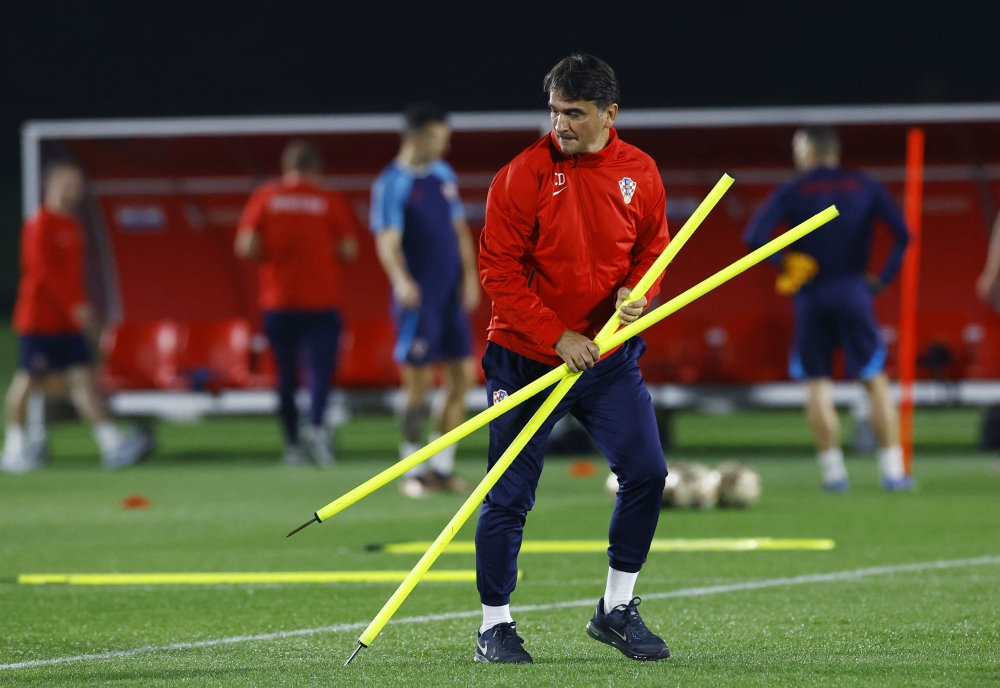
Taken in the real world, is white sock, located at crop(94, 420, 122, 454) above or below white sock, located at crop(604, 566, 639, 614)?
below

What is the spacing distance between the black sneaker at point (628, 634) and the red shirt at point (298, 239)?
767 centimetres

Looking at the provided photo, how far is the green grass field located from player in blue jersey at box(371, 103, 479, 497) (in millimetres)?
595

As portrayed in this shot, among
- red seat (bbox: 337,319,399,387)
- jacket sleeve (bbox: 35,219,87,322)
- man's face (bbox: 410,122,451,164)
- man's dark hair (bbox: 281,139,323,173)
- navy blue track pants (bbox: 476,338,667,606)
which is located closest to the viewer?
navy blue track pants (bbox: 476,338,667,606)

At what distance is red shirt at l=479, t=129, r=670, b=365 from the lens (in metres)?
4.77

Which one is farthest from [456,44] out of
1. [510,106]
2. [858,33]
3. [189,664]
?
[189,664]

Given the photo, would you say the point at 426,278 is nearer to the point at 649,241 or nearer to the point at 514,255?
the point at 649,241

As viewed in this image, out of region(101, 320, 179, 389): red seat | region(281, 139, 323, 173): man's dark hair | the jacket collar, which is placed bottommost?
region(101, 320, 179, 389): red seat

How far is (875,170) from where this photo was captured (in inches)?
611

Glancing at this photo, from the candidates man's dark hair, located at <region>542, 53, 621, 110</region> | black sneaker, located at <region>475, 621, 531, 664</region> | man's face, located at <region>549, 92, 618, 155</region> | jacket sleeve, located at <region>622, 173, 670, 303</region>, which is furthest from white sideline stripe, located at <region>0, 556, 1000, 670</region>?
man's dark hair, located at <region>542, 53, 621, 110</region>

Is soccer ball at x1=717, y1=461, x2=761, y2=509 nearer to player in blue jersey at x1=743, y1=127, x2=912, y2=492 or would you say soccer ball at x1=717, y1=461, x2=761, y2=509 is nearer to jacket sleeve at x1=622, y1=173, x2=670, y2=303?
player in blue jersey at x1=743, y1=127, x2=912, y2=492

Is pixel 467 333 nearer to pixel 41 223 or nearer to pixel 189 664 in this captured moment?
pixel 41 223

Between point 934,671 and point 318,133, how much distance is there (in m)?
10.1

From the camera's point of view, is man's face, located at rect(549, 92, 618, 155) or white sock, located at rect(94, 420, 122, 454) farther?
white sock, located at rect(94, 420, 122, 454)

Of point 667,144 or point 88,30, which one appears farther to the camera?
point 88,30
